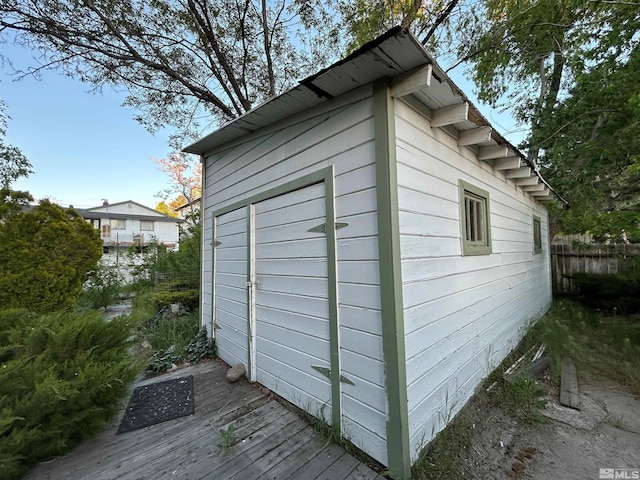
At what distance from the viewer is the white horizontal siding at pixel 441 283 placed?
177cm

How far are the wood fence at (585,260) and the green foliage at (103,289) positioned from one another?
38.0 feet

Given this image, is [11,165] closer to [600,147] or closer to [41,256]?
[41,256]

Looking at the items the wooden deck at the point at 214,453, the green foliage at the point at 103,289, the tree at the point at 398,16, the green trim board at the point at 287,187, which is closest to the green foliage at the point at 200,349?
the wooden deck at the point at 214,453

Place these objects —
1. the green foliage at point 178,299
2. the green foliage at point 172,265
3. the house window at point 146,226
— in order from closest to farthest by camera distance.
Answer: the green foliage at point 178,299 < the green foliage at point 172,265 < the house window at point 146,226

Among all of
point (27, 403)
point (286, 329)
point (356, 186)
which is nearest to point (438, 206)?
point (356, 186)

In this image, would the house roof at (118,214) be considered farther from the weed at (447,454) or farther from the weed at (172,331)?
the weed at (447,454)

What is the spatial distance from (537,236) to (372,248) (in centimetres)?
588

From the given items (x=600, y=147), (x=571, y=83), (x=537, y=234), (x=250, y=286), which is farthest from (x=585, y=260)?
(x=250, y=286)

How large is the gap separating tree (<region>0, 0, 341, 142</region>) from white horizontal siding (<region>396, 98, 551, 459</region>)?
18.2 feet

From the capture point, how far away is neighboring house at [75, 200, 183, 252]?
75.6 feet

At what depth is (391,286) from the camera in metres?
1.60

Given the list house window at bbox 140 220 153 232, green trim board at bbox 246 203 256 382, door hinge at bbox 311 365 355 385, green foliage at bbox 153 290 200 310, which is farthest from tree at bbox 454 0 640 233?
house window at bbox 140 220 153 232

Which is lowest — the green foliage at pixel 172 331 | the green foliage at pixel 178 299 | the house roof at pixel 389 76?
the green foliage at pixel 172 331

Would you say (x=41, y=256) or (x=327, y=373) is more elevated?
(x=41, y=256)
